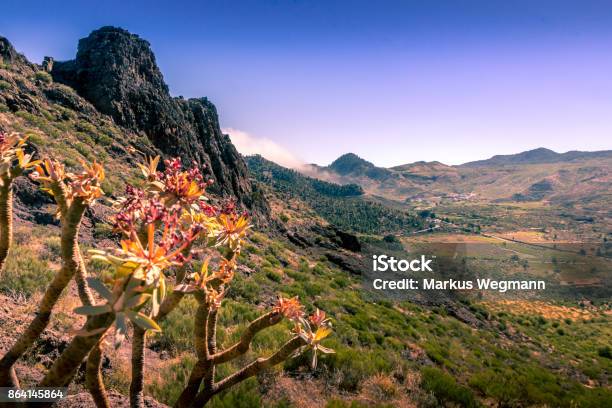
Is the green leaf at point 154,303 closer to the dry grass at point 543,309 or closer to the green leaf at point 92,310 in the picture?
the green leaf at point 92,310

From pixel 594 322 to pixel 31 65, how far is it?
87.6 m

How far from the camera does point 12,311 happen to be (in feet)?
19.2

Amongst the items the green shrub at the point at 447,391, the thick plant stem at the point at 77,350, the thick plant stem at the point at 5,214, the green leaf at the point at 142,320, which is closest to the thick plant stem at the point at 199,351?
the thick plant stem at the point at 77,350

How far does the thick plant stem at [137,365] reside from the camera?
287cm

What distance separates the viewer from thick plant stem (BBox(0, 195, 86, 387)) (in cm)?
235

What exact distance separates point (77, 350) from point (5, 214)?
4.41 feet

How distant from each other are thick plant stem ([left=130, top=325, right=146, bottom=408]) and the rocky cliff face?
109 feet

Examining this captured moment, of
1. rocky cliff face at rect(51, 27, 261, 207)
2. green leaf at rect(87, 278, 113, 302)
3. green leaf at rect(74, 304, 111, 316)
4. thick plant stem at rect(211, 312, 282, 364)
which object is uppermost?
rocky cliff face at rect(51, 27, 261, 207)

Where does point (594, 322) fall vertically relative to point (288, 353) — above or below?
below

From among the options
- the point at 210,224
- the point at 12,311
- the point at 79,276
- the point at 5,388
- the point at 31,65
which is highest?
→ the point at 31,65

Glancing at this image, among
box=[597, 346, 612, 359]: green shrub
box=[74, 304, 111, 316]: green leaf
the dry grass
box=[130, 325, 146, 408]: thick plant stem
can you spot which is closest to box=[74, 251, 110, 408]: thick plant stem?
box=[130, 325, 146, 408]: thick plant stem

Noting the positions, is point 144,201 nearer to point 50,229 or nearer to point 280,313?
point 280,313

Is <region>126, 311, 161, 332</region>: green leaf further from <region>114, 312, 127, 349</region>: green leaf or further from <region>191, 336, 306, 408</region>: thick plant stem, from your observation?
<region>191, 336, 306, 408</region>: thick plant stem

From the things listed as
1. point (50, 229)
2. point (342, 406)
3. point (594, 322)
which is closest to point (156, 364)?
point (342, 406)
